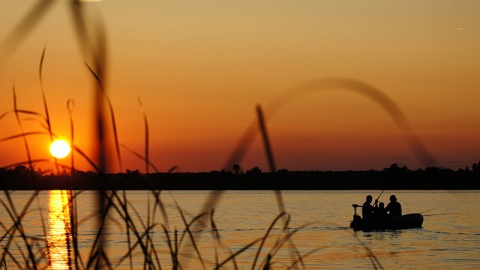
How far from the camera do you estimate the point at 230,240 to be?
47719 millimetres

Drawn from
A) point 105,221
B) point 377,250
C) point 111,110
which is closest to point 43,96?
point 111,110

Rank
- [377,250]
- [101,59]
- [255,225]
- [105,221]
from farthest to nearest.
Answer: [255,225] → [377,250] → [105,221] → [101,59]

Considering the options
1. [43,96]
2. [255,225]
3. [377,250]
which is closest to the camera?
[43,96]

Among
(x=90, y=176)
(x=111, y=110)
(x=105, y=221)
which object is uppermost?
(x=111, y=110)

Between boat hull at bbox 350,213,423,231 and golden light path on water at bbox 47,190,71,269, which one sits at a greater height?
boat hull at bbox 350,213,423,231

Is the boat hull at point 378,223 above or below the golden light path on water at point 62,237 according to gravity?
above

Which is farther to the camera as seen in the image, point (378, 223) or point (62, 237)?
point (378, 223)

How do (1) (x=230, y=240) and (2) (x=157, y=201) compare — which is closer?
(2) (x=157, y=201)

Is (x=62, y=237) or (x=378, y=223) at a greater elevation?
(x=378, y=223)

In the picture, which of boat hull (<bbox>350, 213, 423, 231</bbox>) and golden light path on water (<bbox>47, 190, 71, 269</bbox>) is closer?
golden light path on water (<bbox>47, 190, 71, 269</bbox>)

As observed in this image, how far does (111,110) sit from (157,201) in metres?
0.40

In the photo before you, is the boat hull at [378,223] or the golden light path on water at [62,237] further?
the boat hull at [378,223]

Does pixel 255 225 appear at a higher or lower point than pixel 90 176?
higher

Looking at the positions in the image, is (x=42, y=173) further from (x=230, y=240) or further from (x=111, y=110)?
(x=230, y=240)
